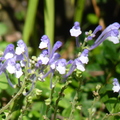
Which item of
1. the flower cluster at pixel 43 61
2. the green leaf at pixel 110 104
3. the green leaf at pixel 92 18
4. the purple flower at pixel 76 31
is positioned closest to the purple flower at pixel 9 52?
the flower cluster at pixel 43 61

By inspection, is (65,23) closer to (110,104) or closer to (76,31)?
(110,104)

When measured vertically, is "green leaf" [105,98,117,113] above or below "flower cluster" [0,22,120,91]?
below

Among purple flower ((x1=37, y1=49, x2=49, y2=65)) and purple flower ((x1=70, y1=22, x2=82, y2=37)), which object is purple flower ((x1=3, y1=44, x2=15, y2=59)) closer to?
purple flower ((x1=37, y1=49, x2=49, y2=65))

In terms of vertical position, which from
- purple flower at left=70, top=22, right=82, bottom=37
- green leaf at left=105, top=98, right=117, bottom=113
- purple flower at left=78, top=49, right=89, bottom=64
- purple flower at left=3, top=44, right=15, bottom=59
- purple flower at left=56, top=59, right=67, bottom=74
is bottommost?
green leaf at left=105, top=98, right=117, bottom=113

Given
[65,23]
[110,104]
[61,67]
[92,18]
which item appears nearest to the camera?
[61,67]

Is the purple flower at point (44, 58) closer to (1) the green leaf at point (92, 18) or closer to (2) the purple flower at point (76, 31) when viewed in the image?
(2) the purple flower at point (76, 31)

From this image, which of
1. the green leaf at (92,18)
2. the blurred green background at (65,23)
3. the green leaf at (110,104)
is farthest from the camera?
the green leaf at (92,18)

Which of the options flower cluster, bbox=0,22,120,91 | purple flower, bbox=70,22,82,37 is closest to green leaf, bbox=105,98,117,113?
flower cluster, bbox=0,22,120,91

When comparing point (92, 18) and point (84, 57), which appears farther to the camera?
point (92, 18)

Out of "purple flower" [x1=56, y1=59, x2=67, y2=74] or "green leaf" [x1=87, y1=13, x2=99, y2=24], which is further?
"green leaf" [x1=87, y1=13, x2=99, y2=24]

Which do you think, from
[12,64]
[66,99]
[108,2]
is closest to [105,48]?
[66,99]

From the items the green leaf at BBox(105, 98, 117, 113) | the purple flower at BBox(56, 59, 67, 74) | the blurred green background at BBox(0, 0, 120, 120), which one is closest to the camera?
the purple flower at BBox(56, 59, 67, 74)

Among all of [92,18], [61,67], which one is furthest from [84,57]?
[92,18]
